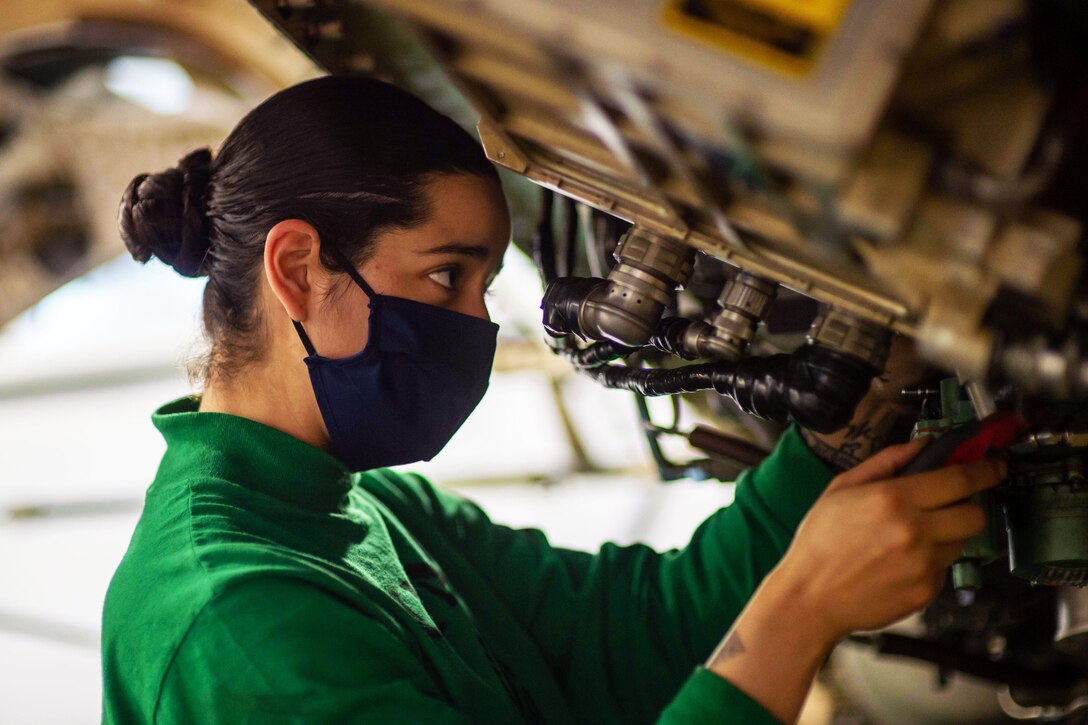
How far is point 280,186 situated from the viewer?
1104 millimetres

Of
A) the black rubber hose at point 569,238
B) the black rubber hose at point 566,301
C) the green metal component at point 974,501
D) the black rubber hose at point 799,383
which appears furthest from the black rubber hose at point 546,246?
the green metal component at point 974,501

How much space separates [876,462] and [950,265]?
0.29m

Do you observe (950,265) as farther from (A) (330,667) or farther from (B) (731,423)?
(B) (731,423)

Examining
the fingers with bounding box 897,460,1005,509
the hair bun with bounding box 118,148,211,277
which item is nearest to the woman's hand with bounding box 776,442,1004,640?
the fingers with bounding box 897,460,1005,509

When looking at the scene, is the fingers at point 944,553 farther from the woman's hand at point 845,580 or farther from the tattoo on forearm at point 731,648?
the tattoo on forearm at point 731,648

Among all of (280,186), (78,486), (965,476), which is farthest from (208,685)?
(78,486)

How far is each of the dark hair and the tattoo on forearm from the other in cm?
54

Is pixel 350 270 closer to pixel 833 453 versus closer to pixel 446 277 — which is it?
pixel 446 277

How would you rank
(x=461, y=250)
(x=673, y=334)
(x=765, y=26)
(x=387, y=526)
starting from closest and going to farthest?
(x=765, y=26) < (x=673, y=334) < (x=461, y=250) < (x=387, y=526)

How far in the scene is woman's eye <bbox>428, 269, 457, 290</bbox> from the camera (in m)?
1.10

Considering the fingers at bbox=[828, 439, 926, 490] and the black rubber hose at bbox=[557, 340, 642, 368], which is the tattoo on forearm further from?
the black rubber hose at bbox=[557, 340, 642, 368]

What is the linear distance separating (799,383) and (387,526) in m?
0.58

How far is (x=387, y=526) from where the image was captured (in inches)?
49.4

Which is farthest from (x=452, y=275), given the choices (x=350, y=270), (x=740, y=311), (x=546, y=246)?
(x=740, y=311)
